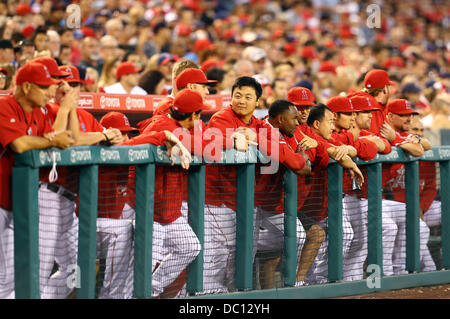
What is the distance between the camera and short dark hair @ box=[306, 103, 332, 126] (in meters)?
6.61

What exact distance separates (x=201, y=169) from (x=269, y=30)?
491 inches

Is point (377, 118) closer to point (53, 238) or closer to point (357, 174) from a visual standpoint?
point (357, 174)

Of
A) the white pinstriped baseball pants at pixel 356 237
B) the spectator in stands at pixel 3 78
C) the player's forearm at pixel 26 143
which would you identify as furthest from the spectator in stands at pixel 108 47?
the player's forearm at pixel 26 143

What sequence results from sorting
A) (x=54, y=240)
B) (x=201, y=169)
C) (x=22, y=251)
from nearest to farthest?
(x=22, y=251)
(x=54, y=240)
(x=201, y=169)

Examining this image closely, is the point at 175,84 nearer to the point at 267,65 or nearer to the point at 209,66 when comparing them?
the point at 209,66

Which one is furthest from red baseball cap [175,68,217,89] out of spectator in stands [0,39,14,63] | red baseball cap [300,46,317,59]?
red baseball cap [300,46,317,59]

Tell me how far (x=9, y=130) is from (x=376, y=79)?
4088 mm

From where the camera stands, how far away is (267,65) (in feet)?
40.7

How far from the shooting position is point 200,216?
5602 millimetres

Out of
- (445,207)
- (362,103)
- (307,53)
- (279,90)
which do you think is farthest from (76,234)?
(307,53)

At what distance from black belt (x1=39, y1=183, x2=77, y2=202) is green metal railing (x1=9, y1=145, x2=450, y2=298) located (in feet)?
0.25

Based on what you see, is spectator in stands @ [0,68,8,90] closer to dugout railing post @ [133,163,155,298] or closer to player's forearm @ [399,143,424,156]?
dugout railing post @ [133,163,155,298]

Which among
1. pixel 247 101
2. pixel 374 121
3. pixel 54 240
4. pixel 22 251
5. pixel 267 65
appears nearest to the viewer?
pixel 22 251

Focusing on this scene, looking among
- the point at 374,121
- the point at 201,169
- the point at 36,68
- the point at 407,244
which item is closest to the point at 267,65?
the point at 374,121
